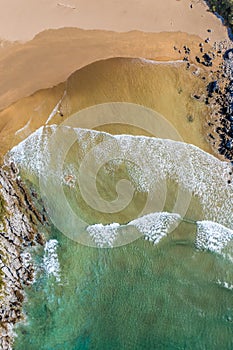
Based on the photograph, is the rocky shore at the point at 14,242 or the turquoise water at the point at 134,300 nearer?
the turquoise water at the point at 134,300

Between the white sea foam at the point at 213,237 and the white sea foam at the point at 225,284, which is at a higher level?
the white sea foam at the point at 213,237

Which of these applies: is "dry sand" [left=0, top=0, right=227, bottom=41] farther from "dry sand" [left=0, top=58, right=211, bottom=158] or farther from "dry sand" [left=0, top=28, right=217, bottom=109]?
"dry sand" [left=0, top=58, right=211, bottom=158]

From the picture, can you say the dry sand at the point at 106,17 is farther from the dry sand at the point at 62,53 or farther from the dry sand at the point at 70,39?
the dry sand at the point at 62,53

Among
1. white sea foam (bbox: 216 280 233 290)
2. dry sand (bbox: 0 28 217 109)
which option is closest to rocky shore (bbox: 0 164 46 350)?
dry sand (bbox: 0 28 217 109)

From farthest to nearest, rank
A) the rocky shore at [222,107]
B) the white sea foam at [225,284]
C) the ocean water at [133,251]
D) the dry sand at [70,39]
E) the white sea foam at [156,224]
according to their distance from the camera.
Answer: the dry sand at [70,39] → the rocky shore at [222,107] → the white sea foam at [156,224] → the white sea foam at [225,284] → the ocean water at [133,251]

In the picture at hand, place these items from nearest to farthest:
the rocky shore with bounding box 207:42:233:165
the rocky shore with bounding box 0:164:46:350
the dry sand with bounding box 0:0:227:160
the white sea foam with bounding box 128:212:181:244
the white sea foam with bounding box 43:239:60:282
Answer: the rocky shore with bounding box 0:164:46:350 → the white sea foam with bounding box 43:239:60:282 → the white sea foam with bounding box 128:212:181:244 → the rocky shore with bounding box 207:42:233:165 → the dry sand with bounding box 0:0:227:160

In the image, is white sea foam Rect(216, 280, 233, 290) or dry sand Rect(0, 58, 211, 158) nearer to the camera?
white sea foam Rect(216, 280, 233, 290)

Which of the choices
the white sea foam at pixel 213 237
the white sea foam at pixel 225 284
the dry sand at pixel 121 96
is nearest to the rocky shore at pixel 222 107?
the dry sand at pixel 121 96
